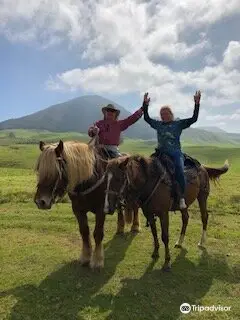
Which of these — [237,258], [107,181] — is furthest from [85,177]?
[237,258]

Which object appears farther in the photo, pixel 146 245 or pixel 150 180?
pixel 146 245

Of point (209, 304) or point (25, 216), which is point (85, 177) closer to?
point (209, 304)

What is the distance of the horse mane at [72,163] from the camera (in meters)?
8.40

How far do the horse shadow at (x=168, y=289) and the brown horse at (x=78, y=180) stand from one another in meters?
1.55

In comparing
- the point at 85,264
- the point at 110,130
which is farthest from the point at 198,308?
the point at 110,130

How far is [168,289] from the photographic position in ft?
30.7

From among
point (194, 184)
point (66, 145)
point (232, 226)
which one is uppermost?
point (66, 145)

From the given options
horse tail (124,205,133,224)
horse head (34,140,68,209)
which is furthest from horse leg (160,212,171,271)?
horse head (34,140,68,209)

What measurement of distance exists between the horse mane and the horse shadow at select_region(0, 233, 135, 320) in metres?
2.52

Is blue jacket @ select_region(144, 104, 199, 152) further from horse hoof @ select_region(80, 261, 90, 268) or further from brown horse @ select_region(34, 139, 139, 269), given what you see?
horse hoof @ select_region(80, 261, 90, 268)

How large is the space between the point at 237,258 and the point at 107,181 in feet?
18.2

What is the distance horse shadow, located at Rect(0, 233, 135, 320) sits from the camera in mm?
7984

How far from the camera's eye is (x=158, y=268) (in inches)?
422

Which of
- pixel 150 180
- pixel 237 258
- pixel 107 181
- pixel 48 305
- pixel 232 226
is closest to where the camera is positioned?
pixel 48 305
